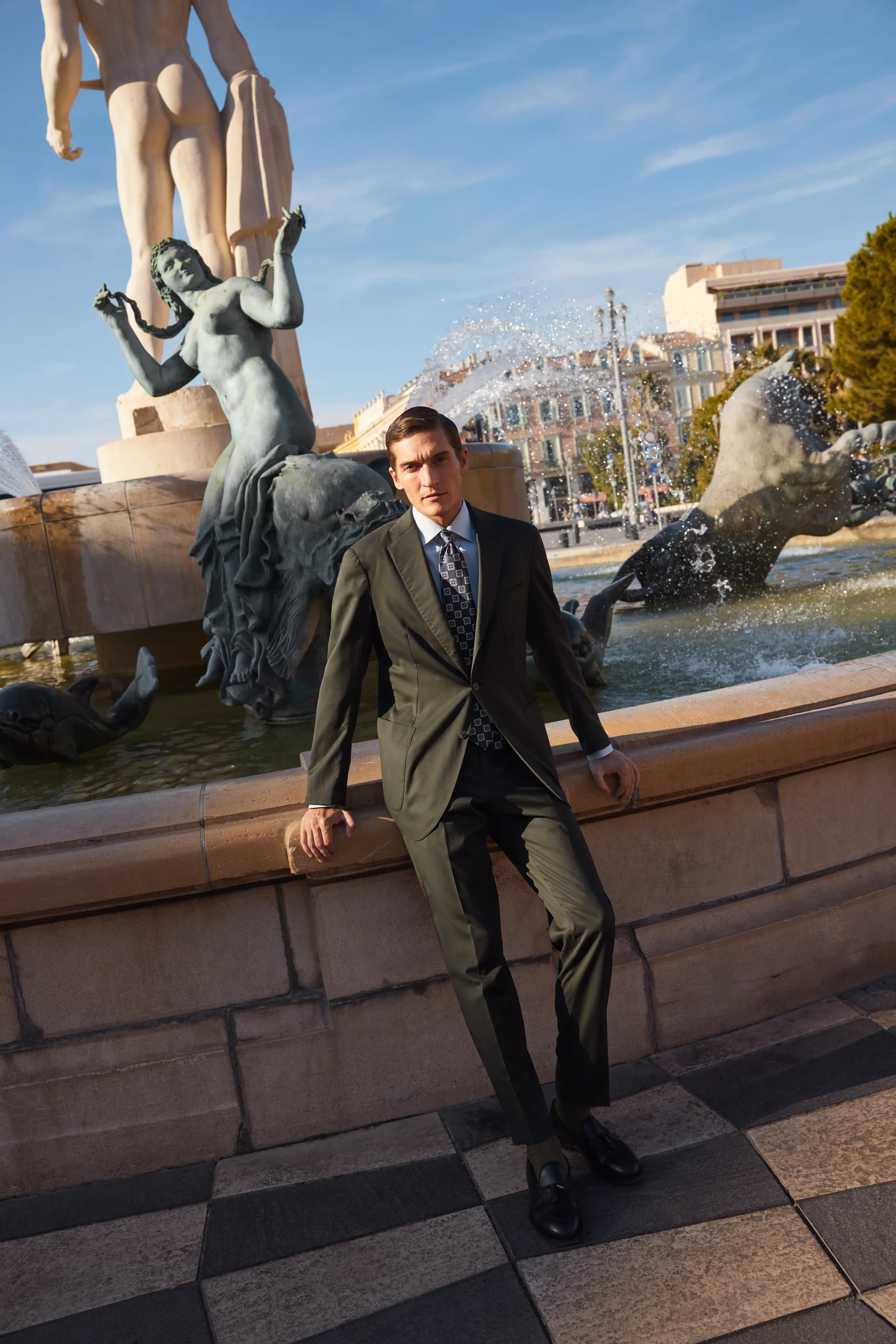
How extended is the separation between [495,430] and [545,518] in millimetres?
10447

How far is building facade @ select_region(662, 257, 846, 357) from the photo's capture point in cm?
8350

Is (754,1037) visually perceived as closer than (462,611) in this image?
No

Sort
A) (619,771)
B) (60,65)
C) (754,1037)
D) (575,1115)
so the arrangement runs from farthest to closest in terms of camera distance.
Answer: (60,65)
(754,1037)
(619,771)
(575,1115)

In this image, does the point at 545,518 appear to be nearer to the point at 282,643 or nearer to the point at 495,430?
the point at 495,430

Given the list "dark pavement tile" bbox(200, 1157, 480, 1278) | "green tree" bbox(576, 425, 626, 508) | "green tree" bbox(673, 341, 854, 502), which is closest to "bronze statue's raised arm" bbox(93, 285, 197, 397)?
"dark pavement tile" bbox(200, 1157, 480, 1278)

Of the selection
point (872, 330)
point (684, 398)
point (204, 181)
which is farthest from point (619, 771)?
point (684, 398)

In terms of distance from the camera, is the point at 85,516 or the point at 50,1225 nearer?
the point at 50,1225

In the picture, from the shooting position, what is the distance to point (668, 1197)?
220cm

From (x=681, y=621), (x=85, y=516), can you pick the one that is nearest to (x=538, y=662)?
(x=85, y=516)

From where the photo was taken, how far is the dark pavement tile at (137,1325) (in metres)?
2.01

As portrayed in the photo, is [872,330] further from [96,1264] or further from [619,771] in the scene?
[96,1264]

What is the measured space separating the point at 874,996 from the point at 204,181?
926cm

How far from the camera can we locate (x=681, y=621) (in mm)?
7375

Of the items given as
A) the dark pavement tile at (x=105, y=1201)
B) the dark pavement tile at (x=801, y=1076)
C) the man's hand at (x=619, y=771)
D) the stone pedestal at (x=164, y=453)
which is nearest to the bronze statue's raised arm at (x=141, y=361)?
the stone pedestal at (x=164, y=453)
